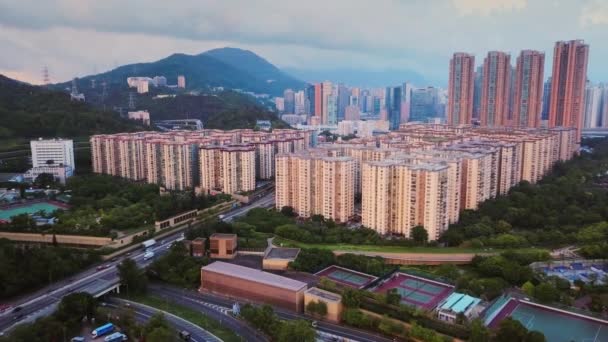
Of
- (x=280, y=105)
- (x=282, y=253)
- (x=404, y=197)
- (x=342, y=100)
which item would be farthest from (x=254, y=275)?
(x=280, y=105)

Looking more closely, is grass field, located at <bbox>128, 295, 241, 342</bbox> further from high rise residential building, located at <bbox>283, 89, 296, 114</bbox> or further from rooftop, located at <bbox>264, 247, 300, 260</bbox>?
high rise residential building, located at <bbox>283, 89, 296, 114</bbox>

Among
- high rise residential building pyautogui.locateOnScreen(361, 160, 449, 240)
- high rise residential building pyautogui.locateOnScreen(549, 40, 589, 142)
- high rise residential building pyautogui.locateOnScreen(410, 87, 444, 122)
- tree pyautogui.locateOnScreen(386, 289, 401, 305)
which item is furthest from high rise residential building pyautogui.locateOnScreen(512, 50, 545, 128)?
high rise residential building pyautogui.locateOnScreen(410, 87, 444, 122)

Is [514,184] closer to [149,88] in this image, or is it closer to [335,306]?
[335,306]

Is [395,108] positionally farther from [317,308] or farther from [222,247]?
[317,308]

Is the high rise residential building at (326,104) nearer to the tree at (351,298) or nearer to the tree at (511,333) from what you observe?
the tree at (351,298)

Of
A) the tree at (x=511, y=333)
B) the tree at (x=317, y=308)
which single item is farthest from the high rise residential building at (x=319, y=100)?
the tree at (x=511, y=333)

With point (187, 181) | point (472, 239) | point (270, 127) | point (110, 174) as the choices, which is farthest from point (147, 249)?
point (270, 127)
